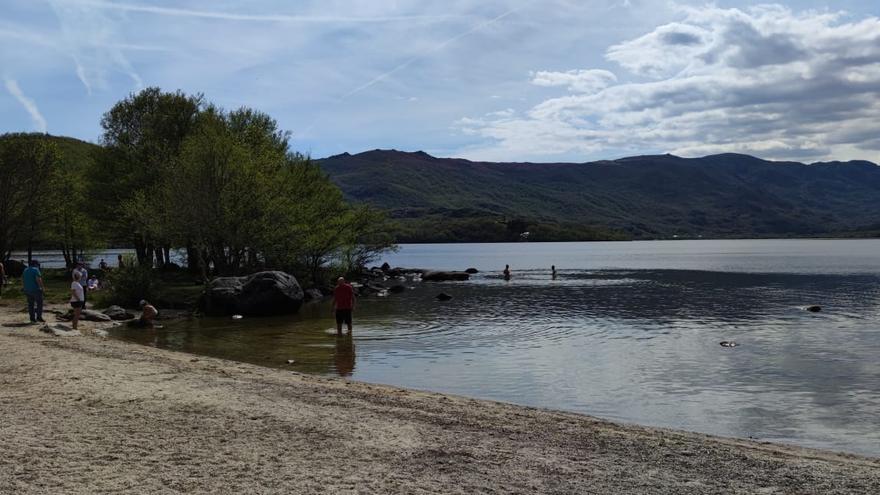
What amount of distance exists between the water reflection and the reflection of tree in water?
0.08 m

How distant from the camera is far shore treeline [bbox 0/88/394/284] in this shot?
162ft

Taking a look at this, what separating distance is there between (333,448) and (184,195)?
4165 centimetres

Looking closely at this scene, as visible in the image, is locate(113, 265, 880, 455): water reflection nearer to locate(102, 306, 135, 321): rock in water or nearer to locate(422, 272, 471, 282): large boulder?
locate(102, 306, 135, 321): rock in water

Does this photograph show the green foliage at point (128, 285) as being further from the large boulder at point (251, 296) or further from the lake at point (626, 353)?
the lake at point (626, 353)

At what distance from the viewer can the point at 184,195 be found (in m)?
48.6

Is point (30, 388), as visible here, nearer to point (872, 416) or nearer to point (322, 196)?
point (872, 416)

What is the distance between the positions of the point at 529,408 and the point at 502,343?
14.4 metres

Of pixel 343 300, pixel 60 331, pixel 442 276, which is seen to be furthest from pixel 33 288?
pixel 442 276

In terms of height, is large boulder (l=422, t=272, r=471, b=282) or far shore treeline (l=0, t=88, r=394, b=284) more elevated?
far shore treeline (l=0, t=88, r=394, b=284)

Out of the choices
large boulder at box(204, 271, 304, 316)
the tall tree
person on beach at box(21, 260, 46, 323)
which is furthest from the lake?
the tall tree

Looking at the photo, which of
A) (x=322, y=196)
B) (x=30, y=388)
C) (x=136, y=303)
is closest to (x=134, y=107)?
(x=322, y=196)

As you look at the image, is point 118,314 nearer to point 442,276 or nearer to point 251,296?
point 251,296

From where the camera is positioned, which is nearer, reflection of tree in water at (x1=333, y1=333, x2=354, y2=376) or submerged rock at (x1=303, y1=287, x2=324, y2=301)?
reflection of tree in water at (x1=333, y1=333, x2=354, y2=376)

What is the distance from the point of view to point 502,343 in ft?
103
